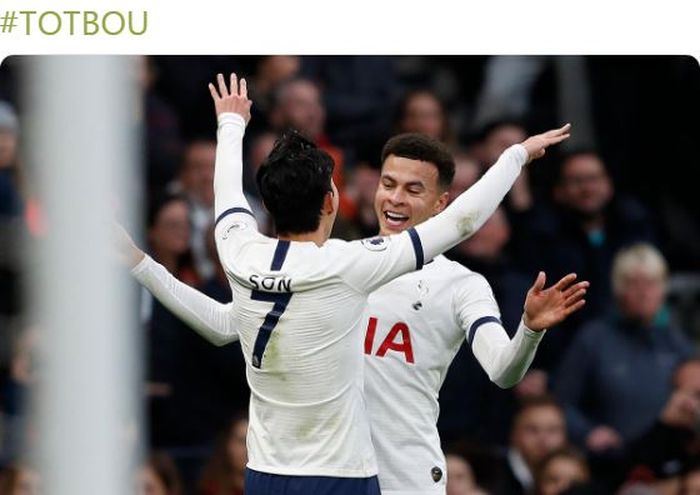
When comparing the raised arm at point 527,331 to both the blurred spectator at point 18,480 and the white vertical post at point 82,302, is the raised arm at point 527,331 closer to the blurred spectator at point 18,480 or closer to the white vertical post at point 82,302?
the white vertical post at point 82,302

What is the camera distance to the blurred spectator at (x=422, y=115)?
9.93 meters

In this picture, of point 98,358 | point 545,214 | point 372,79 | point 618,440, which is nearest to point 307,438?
point 98,358

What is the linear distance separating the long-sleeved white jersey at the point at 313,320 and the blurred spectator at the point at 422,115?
429 centimetres

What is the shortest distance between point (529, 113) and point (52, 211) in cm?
685

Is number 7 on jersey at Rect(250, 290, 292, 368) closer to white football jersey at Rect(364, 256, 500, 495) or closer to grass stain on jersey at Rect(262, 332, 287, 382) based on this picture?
grass stain on jersey at Rect(262, 332, 287, 382)

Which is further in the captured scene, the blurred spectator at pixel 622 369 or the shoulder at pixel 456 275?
the blurred spectator at pixel 622 369

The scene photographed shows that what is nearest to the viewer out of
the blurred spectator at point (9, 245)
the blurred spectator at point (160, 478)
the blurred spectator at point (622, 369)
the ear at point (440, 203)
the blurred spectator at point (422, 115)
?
the ear at point (440, 203)

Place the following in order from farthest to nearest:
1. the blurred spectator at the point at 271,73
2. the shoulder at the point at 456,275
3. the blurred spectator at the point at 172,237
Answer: the blurred spectator at the point at 271,73 < the blurred spectator at the point at 172,237 < the shoulder at the point at 456,275

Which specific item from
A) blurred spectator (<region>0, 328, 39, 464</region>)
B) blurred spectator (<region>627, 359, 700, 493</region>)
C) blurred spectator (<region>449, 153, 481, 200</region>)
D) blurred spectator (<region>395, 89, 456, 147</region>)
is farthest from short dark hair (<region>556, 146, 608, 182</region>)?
blurred spectator (<region>0, 328, 39, 464</region>)

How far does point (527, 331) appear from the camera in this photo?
5.53 m

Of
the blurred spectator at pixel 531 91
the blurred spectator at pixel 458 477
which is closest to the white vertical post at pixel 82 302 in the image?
the blurred spectator at pixel 458 477

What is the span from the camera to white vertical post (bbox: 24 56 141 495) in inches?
175
